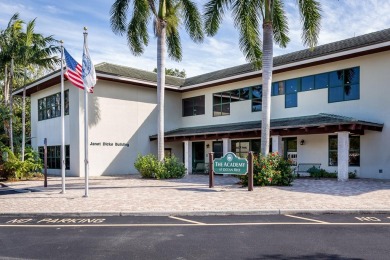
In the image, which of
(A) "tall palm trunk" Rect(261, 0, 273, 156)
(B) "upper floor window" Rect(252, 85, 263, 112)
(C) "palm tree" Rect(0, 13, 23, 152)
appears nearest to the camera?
(A) "tall palm trunk" Rect(261, 0, 273, 156)

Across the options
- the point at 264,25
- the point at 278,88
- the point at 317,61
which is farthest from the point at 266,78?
the point at 278,88

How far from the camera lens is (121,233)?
7566mm

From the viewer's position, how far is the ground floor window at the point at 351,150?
1981 centimetres

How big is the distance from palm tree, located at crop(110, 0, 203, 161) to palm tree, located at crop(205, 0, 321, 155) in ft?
13.0

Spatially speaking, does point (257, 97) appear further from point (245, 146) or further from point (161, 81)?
point (161, 81)

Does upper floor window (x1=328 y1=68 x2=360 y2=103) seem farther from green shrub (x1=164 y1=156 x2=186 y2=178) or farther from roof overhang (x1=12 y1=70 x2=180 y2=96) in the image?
roof overhang (x1=12 y1=70 x2=180 y2=96)

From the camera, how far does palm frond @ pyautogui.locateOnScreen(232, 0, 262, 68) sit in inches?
632

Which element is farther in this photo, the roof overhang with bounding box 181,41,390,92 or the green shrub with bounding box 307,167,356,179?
the green shrub with bounding box 307,167,356,179

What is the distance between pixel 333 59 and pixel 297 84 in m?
2.86

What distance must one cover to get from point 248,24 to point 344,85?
25.2 ft

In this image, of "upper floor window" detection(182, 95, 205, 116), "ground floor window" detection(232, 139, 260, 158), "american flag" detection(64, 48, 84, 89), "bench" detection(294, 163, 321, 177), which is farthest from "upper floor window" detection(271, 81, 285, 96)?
"american flag" detection(64, 48, 84, 89)

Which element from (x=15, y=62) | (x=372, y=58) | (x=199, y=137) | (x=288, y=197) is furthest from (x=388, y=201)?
(x=15, y=62)

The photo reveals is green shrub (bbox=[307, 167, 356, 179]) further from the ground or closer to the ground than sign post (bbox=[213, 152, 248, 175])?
closer to the ground

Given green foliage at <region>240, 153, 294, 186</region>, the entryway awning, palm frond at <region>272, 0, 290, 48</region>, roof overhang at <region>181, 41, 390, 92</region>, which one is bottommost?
green foliage at <region>240, 153, 294, 186</region>
